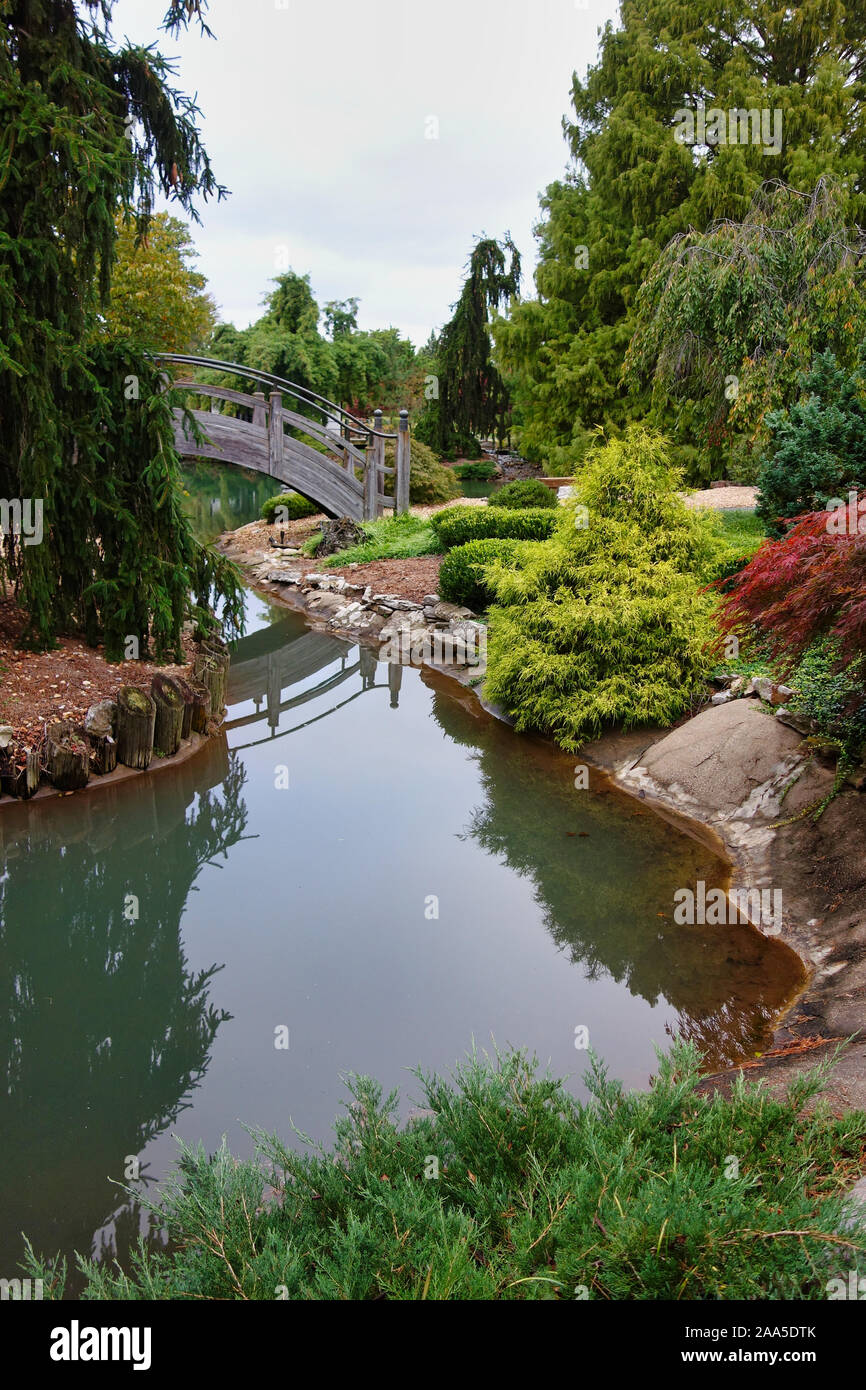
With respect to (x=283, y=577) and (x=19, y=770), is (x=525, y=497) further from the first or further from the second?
(x=19, y=770)

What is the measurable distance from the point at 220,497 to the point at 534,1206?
1208 inches

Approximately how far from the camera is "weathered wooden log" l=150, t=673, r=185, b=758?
7762mm

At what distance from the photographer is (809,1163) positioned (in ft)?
8.78

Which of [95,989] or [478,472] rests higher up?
[478,472]

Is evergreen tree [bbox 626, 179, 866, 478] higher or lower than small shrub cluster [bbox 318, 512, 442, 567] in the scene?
higher

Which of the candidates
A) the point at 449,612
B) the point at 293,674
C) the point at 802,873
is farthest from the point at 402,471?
the point at 802,873

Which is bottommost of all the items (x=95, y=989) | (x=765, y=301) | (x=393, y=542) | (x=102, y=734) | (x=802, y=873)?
(x=95, y=989)

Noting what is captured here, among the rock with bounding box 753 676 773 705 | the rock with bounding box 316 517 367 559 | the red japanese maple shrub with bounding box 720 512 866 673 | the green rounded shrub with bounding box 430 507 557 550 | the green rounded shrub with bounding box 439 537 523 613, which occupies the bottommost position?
the rock with bounding box 753 676 773 705

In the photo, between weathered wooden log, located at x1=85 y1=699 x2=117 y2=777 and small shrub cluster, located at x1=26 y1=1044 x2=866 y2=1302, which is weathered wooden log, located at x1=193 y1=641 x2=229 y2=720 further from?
small shrub cluster, located at x1=26 y1=1044 x2=866 y2=1302

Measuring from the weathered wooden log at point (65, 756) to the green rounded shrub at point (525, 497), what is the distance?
1052cm

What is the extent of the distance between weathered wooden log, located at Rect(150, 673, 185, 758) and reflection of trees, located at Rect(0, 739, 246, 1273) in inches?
14.6

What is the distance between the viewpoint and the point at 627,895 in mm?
5738

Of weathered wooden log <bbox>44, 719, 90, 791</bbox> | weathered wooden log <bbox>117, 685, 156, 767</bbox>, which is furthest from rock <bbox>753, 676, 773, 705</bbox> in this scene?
weathered wooden log <bbox>44, 719, 90, 791</bbox>

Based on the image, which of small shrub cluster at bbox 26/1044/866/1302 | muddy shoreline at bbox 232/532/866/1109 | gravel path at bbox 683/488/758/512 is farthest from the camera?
gravel path at bbox 683/488/758/512
